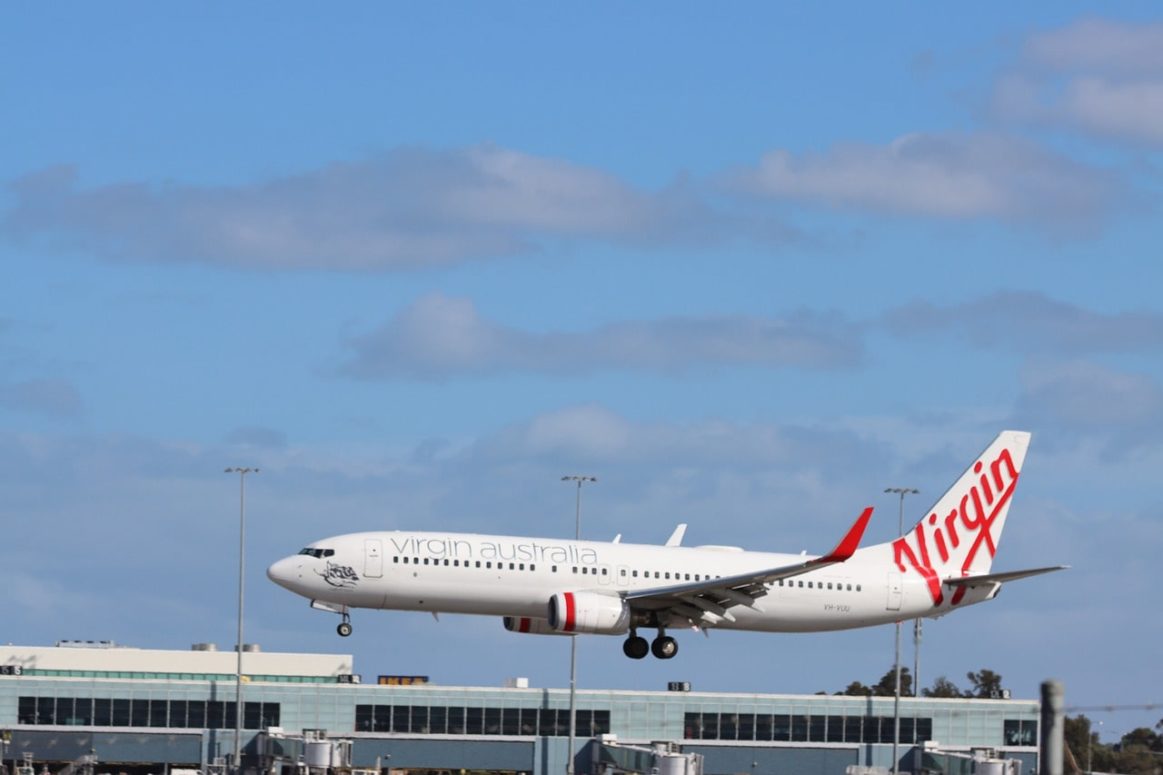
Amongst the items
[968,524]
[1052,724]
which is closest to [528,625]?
[968,524]

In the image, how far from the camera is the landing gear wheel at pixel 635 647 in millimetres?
91812

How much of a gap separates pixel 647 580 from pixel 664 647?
3.01 metres

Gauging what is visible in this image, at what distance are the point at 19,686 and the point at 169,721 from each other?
8592mm

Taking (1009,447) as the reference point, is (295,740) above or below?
below

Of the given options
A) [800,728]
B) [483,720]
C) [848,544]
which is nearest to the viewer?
[848,544]

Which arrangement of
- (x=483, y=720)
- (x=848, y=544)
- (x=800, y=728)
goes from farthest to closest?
(x=800, y=728)
(x=483, y=720)
(x=848, y=544)

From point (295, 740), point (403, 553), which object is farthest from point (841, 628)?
point (295, 740)

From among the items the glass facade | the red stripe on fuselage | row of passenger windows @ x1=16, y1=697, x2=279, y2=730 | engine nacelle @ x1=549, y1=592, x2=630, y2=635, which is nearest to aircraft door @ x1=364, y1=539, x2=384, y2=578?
engine nacelle @ x1=549, y1=592, x2=630, y2=635

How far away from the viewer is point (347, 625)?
294 ft

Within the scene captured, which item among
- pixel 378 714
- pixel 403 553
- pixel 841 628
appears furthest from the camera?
pixel 378 714

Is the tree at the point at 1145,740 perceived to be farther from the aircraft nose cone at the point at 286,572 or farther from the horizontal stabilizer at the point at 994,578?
the aircraft nose cone at the point at 286,572

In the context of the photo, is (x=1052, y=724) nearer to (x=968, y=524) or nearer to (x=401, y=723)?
(x=968, y=524)

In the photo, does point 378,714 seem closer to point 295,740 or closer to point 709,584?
point 295,740

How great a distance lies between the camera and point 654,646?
9181cm
